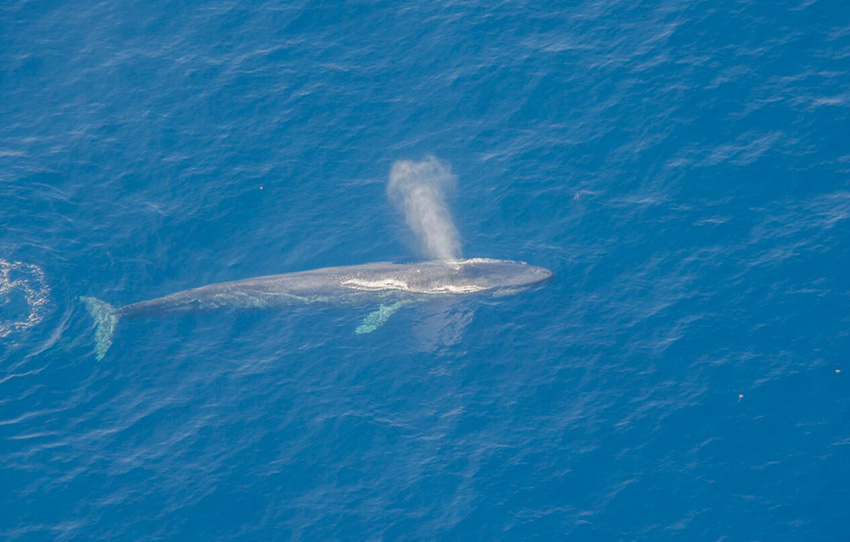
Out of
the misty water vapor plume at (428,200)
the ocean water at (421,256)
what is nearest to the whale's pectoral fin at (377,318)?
the ocean water at (421,256)

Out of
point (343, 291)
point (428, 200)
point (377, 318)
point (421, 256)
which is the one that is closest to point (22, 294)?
point (343, 291)

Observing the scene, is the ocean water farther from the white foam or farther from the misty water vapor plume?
the misty water vapor plume

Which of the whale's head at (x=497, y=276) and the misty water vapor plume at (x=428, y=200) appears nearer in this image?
the whale's head at (x=497, y=276)

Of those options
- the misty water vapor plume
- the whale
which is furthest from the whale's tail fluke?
the misty water vapor plume

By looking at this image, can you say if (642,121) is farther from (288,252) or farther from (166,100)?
(166,100)

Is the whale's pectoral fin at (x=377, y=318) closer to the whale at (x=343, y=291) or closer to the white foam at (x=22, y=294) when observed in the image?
the whale at (x=343, y=291)

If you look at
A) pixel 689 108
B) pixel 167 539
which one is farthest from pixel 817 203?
pixel 167 539

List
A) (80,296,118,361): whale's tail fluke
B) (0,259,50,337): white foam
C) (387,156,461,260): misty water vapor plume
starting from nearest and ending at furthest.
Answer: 1. (80,296,118,361): whale's tail fluke
2. (0,259,50,337): white foam
3. (387,156,461,260): misty water vapor plume

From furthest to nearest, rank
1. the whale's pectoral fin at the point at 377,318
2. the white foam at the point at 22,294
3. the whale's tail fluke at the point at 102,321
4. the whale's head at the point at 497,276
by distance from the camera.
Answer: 1. the white foam at the point at 22,294
2. the whale's head at the point at 497,276
3. the whale's pectoral fin at the point at 377,318
4. the whale's tail fluke at the point at 102,321
